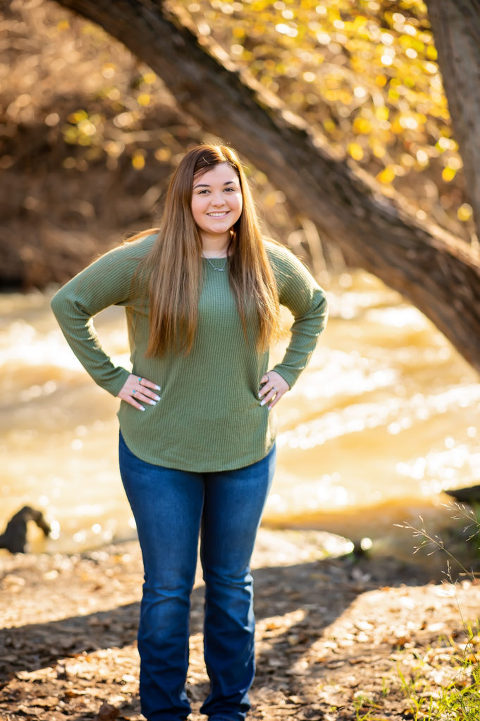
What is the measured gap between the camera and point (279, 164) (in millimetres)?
4719

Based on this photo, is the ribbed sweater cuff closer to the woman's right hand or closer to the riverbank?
the woman's right hand

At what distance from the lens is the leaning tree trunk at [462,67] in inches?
149

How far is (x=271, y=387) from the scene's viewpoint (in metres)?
2.86

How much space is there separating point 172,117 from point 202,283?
36.4ft

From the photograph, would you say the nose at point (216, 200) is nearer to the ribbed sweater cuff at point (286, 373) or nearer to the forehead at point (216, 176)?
the forehead at point (216, 176)

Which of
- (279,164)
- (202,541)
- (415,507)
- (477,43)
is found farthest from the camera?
(415,507)

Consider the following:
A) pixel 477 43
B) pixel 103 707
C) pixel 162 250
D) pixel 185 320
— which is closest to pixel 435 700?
pixel 103 707

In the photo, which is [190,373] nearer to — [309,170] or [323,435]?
[309,170]

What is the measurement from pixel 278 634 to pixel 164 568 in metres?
1.45

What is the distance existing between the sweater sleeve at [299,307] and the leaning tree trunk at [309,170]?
67.1 inches

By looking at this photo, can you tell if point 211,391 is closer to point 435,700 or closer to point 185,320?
point 185,320

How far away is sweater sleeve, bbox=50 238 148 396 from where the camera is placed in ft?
8.81

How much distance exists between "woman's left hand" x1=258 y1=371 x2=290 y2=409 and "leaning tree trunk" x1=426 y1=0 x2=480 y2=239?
1.85 metres

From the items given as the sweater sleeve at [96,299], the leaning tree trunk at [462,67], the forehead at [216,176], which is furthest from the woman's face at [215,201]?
the leaning tree trunk at [462,67]
